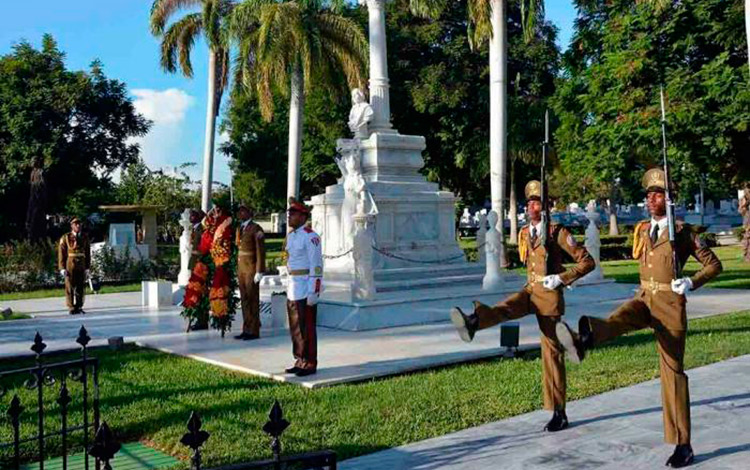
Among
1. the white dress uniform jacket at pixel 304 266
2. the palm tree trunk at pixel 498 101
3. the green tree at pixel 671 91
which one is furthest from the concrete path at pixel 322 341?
the palm tree trunk at pixel 498 101

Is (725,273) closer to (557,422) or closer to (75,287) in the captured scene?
(75,287)

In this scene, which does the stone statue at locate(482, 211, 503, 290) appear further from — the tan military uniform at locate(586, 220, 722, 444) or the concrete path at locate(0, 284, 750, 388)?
the tan military uniform at locate(586, 220, 722, 444)

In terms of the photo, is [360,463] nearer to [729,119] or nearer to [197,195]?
[729,119]

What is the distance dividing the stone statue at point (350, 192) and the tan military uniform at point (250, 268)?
3176mm

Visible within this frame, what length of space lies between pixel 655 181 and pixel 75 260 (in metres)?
13.0

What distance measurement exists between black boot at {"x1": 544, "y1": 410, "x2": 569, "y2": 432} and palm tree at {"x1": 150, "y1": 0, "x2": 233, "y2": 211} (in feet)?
83.6

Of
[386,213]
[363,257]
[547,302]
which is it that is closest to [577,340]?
[547,302]

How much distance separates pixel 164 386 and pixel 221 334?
362 cm

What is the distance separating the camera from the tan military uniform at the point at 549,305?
6508 mm

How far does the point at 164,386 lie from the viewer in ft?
28.1

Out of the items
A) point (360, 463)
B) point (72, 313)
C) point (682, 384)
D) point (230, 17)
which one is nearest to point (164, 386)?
point (360, 463)

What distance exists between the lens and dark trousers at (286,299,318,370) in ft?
28.8

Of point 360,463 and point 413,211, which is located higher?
point 413,211

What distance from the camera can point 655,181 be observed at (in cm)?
584
